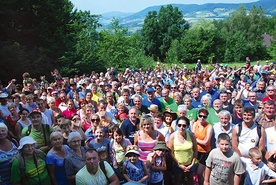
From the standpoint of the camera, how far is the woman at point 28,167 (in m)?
3.99

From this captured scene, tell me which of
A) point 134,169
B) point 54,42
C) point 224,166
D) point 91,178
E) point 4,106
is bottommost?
point 224,166

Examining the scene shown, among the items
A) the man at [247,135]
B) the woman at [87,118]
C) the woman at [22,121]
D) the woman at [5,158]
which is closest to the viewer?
the woman at [5,158]

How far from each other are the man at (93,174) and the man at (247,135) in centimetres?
223

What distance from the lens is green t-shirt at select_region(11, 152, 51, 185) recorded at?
3980 mm

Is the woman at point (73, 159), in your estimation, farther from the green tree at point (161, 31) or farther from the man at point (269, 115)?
the green tree at point (161, 31)

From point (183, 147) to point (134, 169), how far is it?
1031 mm

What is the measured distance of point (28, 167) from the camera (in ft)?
13.3

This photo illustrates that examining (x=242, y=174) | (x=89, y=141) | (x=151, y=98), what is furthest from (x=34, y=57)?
(x=242, y=174)

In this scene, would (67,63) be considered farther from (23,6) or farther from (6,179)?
(6,179)

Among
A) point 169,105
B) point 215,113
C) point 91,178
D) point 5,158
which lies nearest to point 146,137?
point 91,178

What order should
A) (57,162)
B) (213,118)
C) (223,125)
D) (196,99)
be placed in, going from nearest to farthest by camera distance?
1. (57,162)
2. (223,125)
3. (213,118)
4. (196,99)

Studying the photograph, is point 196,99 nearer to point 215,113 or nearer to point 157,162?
point 215,113


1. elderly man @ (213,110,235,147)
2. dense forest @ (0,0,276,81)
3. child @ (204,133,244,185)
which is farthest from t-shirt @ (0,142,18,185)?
dense forest @ (0,0,276,81)

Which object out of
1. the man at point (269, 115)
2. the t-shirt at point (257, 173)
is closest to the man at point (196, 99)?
the man at point (269, 115)
